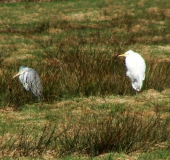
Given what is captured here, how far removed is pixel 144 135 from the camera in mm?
7004

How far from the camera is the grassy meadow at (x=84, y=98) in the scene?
6.85 metres

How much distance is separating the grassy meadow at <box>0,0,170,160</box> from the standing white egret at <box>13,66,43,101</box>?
0.42 feet

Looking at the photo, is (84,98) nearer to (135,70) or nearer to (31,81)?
(31,81)

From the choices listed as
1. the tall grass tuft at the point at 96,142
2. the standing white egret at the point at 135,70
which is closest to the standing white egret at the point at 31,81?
the standing white egret at the point at 135,70

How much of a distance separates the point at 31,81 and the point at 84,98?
39.0 inches

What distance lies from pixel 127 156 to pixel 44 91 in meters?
3.39

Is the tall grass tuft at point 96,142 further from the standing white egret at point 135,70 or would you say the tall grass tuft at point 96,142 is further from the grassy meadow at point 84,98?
the standing white egret at point 135,70

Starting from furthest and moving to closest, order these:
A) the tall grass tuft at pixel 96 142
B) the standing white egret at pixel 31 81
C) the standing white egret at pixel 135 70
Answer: the standing white egret at pixel 135 70 → the standing white egret at pixel 31 81 → the tall grass tuft at pixel 96 142

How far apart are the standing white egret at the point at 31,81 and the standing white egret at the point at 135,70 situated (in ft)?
5.76

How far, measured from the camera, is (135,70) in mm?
10281

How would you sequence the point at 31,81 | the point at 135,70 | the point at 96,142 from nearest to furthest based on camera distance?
1. the point at 96,142
2. the point at 31,81
3. the point at 135,70

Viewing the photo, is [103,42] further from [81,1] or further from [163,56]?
[81,1]

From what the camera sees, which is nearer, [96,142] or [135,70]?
[96,142]

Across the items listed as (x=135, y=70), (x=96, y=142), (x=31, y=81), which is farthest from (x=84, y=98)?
(x=96, y=142)
